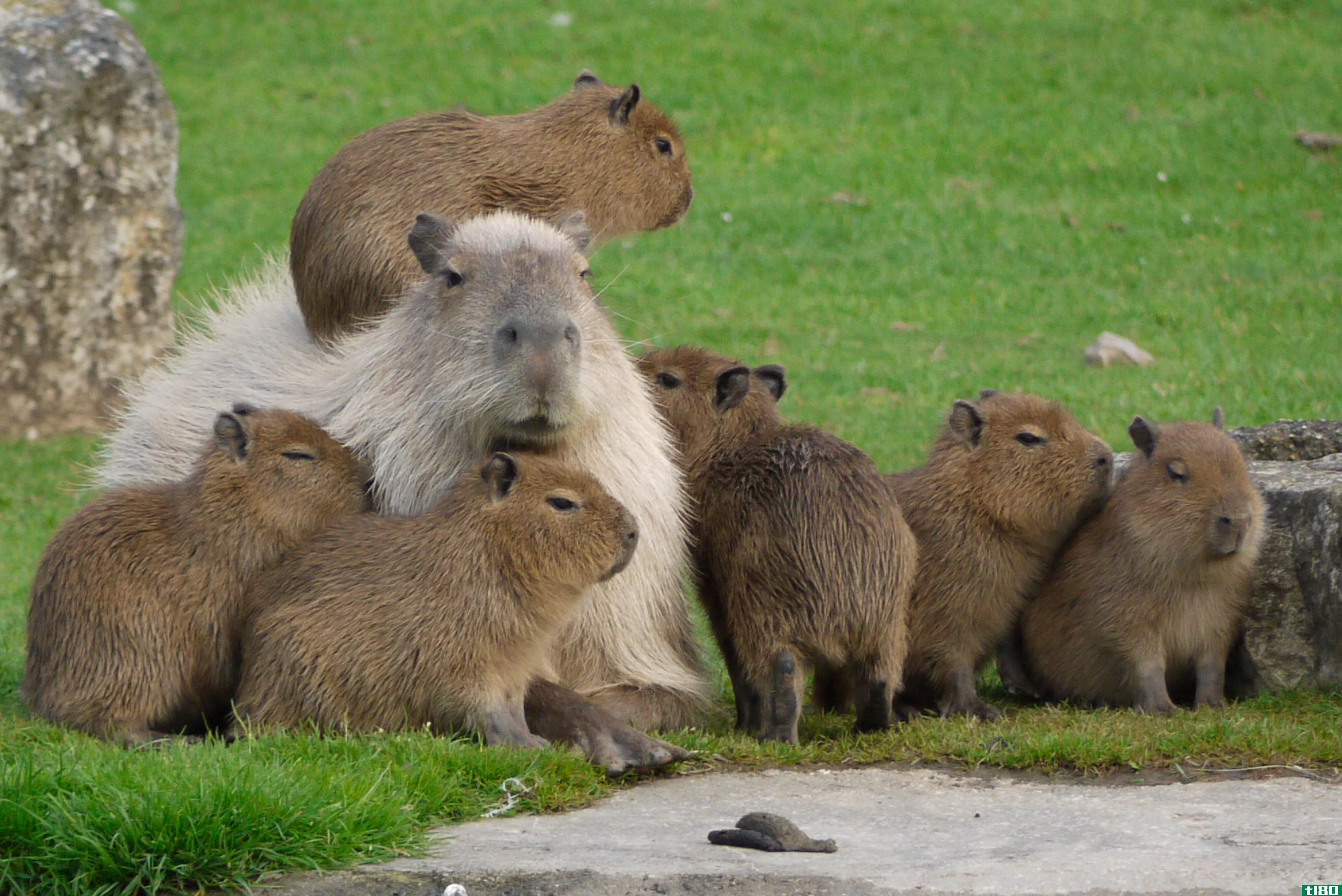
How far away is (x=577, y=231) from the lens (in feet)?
19.9

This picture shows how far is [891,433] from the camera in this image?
10.4 meters

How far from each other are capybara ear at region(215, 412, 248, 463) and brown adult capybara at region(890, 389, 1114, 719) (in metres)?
2.22

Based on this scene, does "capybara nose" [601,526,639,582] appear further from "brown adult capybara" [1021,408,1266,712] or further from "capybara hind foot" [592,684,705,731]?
"brown adult capybara" [1021,408,1266,712]

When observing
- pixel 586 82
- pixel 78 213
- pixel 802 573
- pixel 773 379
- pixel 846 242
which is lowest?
pixel 802 573

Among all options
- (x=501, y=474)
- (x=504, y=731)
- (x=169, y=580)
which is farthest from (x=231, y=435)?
(x=504, y=731)

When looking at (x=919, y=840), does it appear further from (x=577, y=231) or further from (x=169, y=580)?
(x=577, y=231)

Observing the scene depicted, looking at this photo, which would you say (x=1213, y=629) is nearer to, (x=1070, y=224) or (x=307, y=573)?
(x=307, y=573)

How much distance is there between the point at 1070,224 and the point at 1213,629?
29.4 ft

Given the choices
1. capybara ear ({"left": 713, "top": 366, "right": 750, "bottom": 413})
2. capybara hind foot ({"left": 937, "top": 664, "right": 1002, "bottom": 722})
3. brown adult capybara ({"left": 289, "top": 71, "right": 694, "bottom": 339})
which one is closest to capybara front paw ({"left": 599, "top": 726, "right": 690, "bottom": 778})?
capybara hind foot ({"left": 937, "top": 664, "right": 1002, "bottom": 722})

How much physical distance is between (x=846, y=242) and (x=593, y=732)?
9644 millimetres

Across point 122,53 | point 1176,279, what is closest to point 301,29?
point 122,53

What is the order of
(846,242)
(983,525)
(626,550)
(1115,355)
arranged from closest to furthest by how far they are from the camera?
(626,550) → (983,525) → (1115,355) → (846,242)

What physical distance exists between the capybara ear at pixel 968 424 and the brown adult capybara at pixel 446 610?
4.50 feet

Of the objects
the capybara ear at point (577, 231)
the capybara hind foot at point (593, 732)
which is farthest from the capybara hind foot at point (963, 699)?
the capybara ear at point (577, 231)
